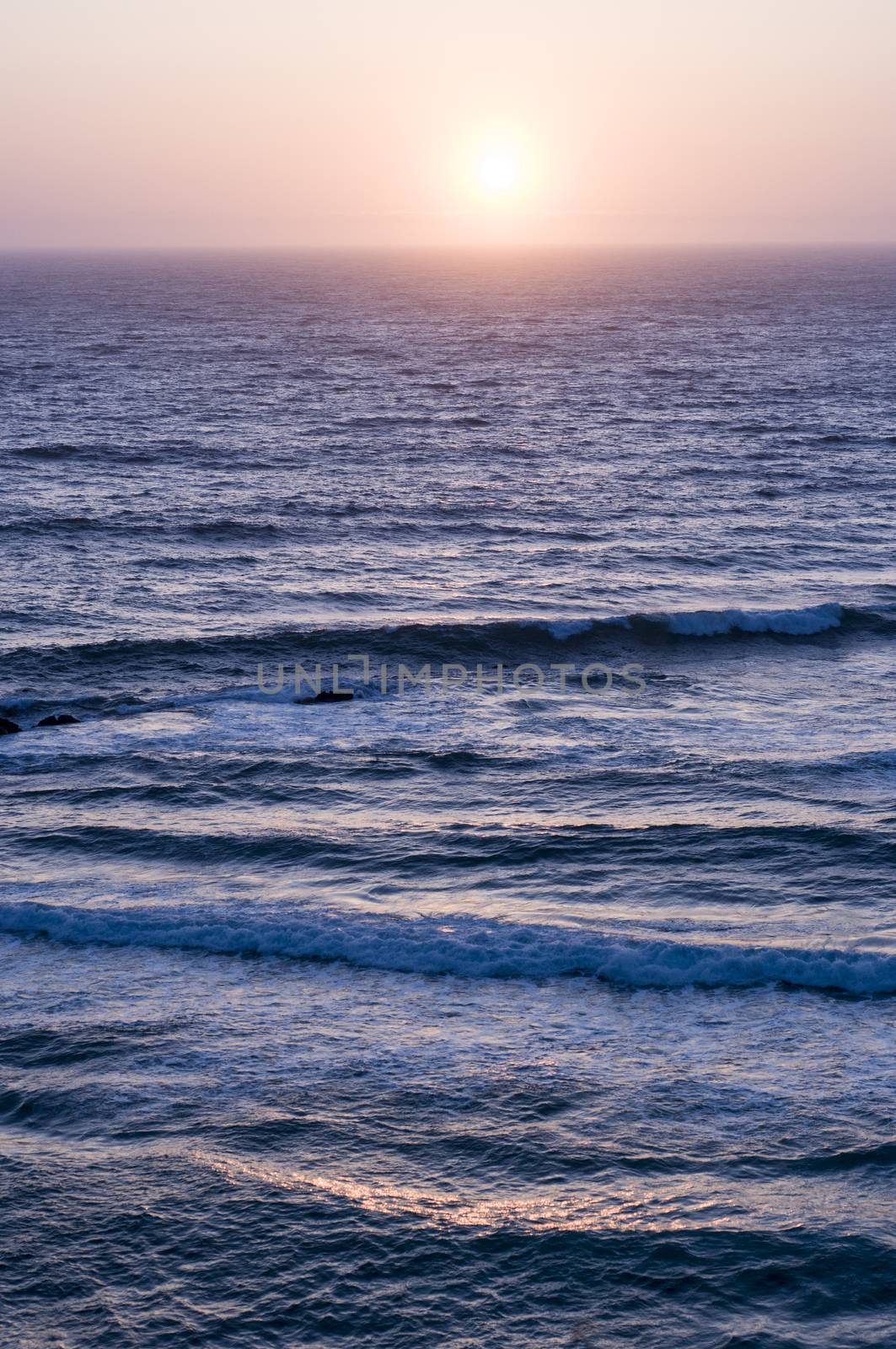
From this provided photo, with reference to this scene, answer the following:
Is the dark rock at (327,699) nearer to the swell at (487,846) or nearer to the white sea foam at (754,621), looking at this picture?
the swell at (487,846)

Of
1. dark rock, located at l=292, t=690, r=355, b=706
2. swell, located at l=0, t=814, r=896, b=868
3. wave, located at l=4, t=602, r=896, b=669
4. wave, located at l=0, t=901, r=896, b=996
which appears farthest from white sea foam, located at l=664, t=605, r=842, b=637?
wave, located at l=0, t=901, r=896, b=996

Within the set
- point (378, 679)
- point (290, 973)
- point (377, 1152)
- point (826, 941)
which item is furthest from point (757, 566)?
point (377, 1152)

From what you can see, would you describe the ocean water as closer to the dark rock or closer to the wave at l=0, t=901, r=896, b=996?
the wave at l=0, t=901, r=896, b=996

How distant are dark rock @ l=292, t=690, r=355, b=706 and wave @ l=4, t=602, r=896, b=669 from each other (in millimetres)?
2564

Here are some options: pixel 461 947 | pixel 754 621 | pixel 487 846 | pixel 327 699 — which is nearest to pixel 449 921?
pixel 461 947

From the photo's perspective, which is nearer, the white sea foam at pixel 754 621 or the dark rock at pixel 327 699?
the dark rock at pixel 327 699

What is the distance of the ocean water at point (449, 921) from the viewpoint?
1153 centimetres

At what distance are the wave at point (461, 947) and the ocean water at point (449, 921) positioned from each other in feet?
0.20

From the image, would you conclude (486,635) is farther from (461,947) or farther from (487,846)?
(461,947)

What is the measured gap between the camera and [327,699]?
1120 inches

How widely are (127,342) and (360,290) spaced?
100 m

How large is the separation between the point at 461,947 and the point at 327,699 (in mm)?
11995

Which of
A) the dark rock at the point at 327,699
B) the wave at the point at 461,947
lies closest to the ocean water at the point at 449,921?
the wave at the point at 461,947

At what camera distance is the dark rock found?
28375 mm
